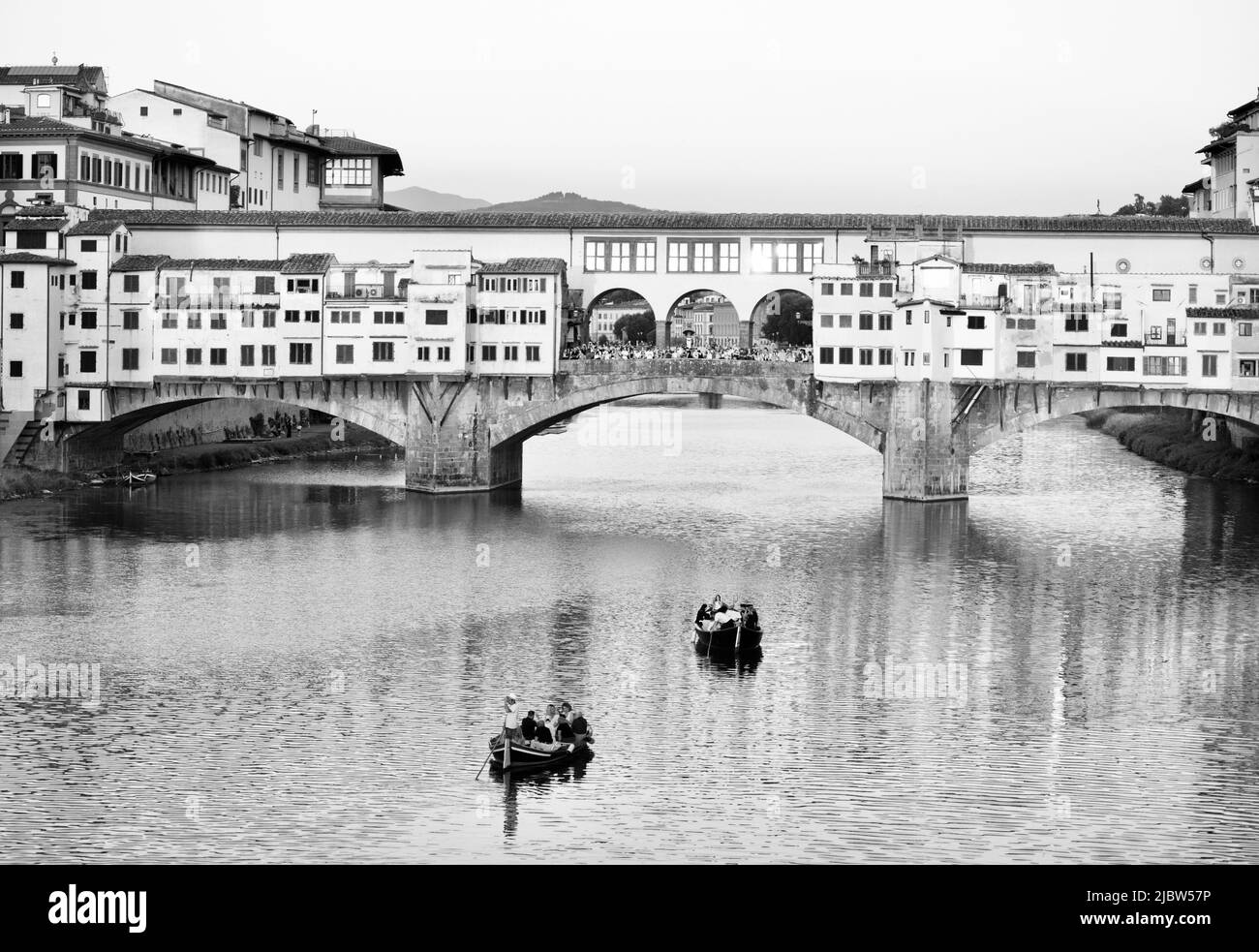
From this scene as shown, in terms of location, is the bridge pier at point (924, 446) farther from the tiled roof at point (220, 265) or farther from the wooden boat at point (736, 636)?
the wooden boat at point (736, 636)

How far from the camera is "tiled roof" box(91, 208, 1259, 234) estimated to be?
73.2 m

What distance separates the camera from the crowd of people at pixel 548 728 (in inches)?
1326

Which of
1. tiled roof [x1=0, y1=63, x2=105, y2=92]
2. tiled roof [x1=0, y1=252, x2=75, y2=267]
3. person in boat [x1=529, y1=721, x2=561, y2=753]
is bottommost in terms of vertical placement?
person in boat [x1=529, y1=721, x2=561, y2=753]

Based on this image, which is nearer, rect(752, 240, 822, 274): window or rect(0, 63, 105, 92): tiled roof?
rect(752, 240, 822, 274): window

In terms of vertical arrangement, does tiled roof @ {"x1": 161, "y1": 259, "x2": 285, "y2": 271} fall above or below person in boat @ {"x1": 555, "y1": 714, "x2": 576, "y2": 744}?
above

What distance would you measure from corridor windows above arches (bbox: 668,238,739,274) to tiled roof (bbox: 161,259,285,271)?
16277mm

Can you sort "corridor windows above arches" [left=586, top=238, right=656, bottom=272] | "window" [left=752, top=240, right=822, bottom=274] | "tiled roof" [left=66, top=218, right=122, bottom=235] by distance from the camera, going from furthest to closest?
"corridor windows above arches" [left=586, top=238, right=656, bottom=272] < "window" [left=752, top=240, right=822, bottom=274] < "tiled roof" [left=66, top=218, right=122, bottom=235]

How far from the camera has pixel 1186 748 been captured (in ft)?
117

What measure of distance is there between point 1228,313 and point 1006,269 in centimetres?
863

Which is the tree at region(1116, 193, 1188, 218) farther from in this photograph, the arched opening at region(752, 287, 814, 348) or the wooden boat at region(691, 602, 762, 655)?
the wooden boat at region(691, 602, 762, 655)

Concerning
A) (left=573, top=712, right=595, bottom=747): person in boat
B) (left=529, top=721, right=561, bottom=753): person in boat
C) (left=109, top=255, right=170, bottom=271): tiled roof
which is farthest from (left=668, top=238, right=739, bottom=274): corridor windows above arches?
(left=529, top=721, right=561, bottom=753): person in boat

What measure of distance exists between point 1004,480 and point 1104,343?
1475cm
